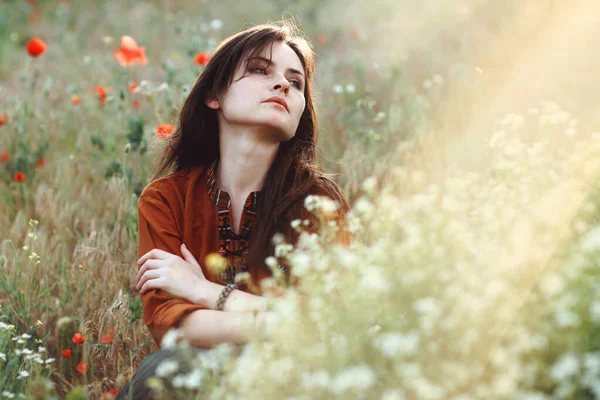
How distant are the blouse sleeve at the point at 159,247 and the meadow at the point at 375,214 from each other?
177mm

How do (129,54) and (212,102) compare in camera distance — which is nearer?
(212,102)

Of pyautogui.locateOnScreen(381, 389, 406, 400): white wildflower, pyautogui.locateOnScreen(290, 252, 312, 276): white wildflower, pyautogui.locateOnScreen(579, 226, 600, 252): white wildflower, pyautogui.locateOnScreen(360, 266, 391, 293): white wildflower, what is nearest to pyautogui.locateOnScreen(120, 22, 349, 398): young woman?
pyautogui.locateOnScreen(290, 252, 312, 276): white wildflower

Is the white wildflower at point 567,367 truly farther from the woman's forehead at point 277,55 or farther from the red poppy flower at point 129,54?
the red poppy flower at point 129,54

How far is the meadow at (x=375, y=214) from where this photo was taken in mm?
1490

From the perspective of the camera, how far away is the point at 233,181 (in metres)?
2.70

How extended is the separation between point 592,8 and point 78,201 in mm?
3457

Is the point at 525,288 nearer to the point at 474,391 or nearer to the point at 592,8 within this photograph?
the point at 474,391

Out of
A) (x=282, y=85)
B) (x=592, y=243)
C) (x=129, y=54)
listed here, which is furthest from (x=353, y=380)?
(x=129, y=54)

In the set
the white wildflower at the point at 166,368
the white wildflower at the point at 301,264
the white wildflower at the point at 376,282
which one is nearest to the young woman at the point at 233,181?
the white wildflower at the point at 166,368

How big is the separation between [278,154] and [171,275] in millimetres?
693

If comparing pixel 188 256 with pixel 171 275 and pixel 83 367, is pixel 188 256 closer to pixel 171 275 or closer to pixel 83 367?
pixel 171 275

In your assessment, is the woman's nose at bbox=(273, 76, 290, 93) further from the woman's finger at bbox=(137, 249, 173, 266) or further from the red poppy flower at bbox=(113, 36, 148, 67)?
the red poppy flower at bbox=(113, 36, 148, 67)

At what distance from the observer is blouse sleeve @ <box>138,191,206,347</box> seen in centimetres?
227

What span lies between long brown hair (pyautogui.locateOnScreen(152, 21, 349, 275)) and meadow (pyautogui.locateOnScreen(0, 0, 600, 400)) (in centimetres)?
15
